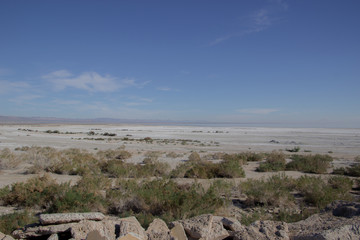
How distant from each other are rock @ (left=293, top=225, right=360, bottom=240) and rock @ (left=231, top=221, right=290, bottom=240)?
34cm

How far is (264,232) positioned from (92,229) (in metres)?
2.88

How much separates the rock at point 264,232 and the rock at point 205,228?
25cm

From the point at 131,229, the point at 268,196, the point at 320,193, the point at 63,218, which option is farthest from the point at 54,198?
the point at 320,193

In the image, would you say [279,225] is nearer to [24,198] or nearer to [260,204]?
[260,204]

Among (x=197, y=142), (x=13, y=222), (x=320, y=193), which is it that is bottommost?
(x=197, y=142)

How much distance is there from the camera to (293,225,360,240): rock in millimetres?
3893

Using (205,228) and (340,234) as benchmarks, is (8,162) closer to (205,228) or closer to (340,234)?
(205,228)

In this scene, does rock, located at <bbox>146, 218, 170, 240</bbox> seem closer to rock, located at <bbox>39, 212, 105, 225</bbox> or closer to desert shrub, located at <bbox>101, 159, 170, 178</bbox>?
rock, located at <bbox>39, 212, 105, 225</bbox>

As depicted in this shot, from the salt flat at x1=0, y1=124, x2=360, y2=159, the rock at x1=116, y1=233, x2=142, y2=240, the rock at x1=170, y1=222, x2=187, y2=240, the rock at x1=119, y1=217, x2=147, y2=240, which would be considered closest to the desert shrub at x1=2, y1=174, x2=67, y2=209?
the rock at x1=119, y1=217, x2=147, y2=240

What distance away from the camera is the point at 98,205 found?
6754 mm

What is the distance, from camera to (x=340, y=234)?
396cm

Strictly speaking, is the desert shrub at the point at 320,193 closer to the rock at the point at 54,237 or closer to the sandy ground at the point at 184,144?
the sandy ground at the point at 184,144

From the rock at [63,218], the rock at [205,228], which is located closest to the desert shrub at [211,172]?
the rock at [205,228]

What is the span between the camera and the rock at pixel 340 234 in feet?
12.8
